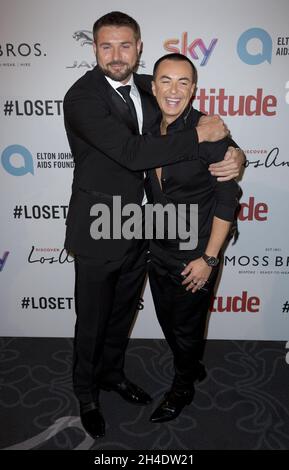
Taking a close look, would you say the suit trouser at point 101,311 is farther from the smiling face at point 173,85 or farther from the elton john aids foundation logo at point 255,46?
the elton john aids foundation logo at point 255,46

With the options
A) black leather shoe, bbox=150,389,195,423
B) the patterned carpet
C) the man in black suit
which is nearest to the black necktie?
the man in black suit

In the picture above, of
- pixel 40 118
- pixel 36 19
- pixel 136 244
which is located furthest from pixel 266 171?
pixel 36 19

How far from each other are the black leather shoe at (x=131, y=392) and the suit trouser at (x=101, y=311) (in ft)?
0.53

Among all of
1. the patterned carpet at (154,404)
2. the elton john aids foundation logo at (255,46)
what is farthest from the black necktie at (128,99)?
the patterned carpet at (154,404)

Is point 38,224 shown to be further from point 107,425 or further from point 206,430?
point 206,430

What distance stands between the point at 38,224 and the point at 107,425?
152 centimetres

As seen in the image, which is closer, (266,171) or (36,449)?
(36,449)

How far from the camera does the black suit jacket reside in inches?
73.0

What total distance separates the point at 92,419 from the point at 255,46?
2.57 metres

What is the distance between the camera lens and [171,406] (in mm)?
2498

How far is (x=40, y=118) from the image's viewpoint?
2.84m

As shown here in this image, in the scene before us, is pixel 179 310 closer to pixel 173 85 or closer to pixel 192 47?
pixel 173 85

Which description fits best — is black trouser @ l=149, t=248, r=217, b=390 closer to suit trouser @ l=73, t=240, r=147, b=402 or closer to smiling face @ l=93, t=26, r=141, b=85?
suit trouser @ l=73, t=240, r=147, b=402

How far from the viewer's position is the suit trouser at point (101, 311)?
2.24 meters
